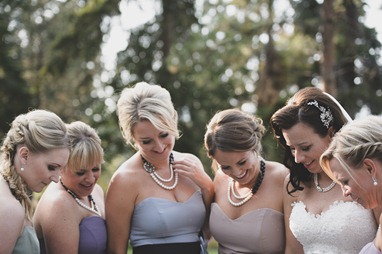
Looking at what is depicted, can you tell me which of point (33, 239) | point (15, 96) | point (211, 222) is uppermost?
point (33, 239)

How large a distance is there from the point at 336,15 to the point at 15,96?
13.1 m

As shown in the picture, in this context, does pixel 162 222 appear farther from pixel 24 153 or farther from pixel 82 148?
pixel 24 153

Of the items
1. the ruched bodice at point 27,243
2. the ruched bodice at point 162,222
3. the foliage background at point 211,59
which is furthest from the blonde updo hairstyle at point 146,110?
→ the foliage background at point 211,59

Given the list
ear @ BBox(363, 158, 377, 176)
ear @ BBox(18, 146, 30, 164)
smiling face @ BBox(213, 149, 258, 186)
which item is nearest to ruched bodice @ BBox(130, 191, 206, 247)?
smiling face @ BBox(213, 149, 258, 186)

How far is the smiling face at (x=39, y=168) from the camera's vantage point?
429cm

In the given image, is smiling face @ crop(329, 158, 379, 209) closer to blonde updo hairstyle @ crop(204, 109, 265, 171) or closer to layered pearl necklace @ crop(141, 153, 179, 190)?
blonde updo hairstyle @ crop(204, 109, 265, 171)

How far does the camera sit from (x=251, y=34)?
1513cm

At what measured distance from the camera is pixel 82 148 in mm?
5008

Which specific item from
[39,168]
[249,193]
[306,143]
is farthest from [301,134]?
[39,168]

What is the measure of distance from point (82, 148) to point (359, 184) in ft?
7.36

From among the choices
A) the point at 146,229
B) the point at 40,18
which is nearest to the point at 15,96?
the point at 40,18

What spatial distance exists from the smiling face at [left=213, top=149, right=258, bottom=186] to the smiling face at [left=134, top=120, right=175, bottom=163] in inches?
17.5

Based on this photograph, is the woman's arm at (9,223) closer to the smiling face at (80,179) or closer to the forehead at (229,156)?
the smiling face at (80,179)

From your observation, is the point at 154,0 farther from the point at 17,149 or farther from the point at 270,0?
the point at 17,149
